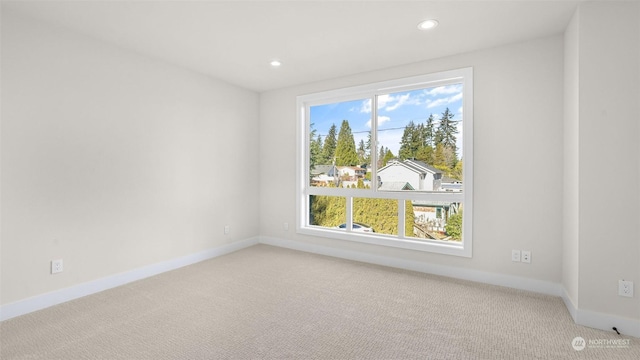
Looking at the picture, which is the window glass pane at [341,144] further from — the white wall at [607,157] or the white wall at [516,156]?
the white wall at [607,157]

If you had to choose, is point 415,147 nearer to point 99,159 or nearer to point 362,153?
point 362,153

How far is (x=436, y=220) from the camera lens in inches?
136

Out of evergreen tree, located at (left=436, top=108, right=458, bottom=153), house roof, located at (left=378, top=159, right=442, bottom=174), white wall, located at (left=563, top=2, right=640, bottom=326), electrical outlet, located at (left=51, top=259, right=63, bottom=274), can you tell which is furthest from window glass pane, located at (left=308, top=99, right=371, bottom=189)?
electrical outlet, located at (left=51, top=259, right=63, bottom=274)

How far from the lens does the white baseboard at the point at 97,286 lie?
7.72 ft

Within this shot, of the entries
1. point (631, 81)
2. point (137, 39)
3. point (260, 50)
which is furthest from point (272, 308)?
point (631, 81)

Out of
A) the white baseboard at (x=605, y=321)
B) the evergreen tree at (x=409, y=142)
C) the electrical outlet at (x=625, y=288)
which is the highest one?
the evergreen tree at (x=409, y=142)

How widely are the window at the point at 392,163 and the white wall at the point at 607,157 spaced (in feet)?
3.21

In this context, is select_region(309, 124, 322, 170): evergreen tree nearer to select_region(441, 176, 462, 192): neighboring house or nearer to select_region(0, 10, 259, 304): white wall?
select_region(0, 10, 259, 304): white wall

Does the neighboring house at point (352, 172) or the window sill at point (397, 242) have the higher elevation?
the neighboring house at point (352, 172)

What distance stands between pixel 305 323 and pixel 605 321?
2228 mm

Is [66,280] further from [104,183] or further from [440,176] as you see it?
[440,176]

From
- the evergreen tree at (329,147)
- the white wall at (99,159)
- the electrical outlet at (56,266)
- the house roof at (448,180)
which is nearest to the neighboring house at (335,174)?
the evergreen tree at (329,147)

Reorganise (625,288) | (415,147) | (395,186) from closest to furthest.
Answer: (625,288), (415,147), (395,186)

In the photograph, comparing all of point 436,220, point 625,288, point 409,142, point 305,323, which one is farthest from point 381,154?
point 625,288
